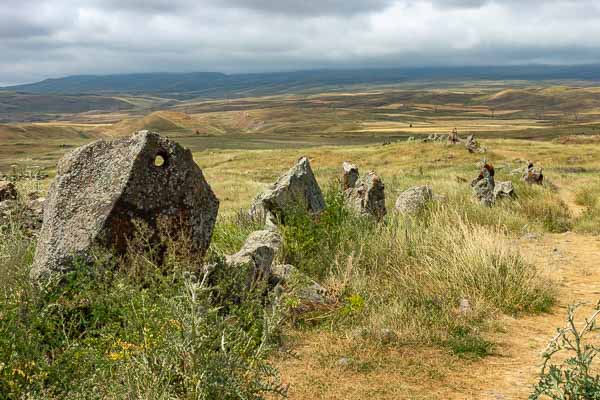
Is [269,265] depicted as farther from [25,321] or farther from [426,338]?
[25,321]

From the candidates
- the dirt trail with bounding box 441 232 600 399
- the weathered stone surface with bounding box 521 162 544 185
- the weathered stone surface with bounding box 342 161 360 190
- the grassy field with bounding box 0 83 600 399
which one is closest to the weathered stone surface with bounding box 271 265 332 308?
the grassy field with bounding box 0 83 600 399

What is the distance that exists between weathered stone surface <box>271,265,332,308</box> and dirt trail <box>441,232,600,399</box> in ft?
6.48

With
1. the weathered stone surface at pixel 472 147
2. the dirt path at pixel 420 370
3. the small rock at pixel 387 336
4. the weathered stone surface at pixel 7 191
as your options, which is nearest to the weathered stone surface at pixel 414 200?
the dirt path at pixel 420 370

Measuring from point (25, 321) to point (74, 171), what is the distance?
7.26 feet

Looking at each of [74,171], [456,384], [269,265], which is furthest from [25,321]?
[456,384]

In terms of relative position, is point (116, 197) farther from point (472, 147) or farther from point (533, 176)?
point (472, 147)

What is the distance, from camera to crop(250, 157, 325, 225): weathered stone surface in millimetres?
8539

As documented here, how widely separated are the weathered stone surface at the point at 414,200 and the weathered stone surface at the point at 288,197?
9.13 ft

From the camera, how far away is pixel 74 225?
17.8 ft

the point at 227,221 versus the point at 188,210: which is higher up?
the point at 188,210

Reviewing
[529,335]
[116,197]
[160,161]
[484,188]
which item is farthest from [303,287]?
[484,188]

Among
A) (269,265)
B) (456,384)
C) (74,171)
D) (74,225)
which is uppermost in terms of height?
(74,171)

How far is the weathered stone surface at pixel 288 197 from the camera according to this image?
854 cm

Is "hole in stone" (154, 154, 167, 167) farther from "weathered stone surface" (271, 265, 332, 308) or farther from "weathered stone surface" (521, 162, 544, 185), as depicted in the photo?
"weathered stone surface" (521, 162, 544, 185)
